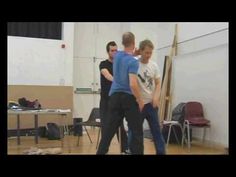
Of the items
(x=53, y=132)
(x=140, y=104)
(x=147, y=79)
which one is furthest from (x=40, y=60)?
(x=140, y=104)

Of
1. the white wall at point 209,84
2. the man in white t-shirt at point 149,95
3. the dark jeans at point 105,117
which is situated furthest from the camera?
the white wall at point 209,84

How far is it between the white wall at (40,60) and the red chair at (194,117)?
2.77 m

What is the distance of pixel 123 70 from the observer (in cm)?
303

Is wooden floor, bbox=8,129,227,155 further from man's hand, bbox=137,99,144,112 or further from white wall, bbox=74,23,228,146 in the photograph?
man's hand, bbox=137,99,144,112

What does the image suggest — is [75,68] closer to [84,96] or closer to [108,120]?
[84,96]

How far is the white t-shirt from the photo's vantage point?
321 centimetres

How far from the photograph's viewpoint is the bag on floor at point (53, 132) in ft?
20.1

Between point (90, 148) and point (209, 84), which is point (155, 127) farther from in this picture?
point (209, 84)

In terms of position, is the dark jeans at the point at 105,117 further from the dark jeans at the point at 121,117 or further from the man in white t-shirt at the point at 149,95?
the dark jeans at the point at 121,117

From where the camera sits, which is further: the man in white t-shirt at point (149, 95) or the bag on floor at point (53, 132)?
the bag on floor at point (53, 132)

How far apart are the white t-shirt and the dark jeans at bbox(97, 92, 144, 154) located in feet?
0.87

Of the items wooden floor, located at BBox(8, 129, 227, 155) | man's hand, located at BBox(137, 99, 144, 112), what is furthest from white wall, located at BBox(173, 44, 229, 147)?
man's hand, located at BBox(137, 99, 144, 112)

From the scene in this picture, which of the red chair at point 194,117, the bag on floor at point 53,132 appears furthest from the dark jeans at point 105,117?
the bag on floor at point 53,132
